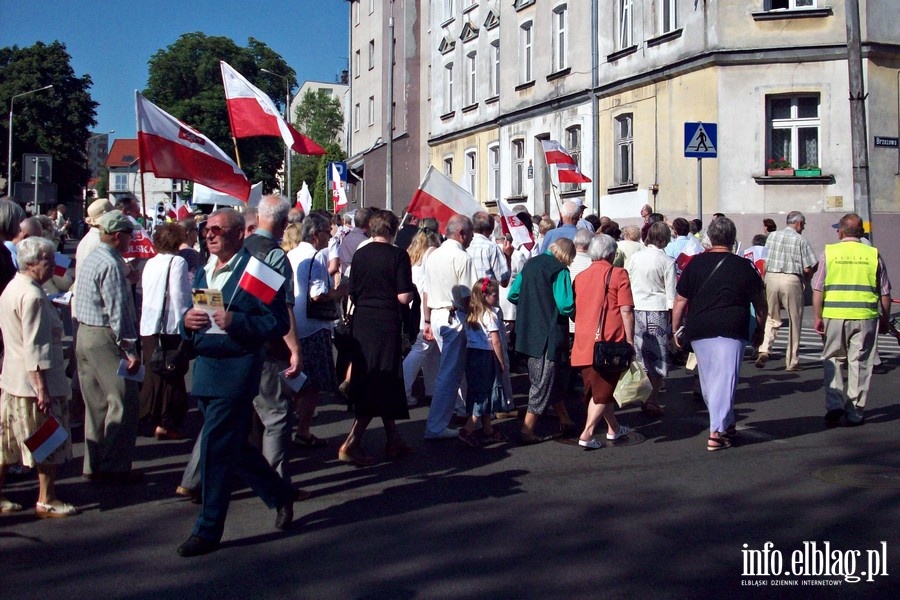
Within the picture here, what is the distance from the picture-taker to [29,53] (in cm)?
7488

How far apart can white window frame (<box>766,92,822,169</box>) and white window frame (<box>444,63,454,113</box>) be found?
1910 cm

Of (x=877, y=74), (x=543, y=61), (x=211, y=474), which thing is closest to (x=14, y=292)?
(x=211, y=474)

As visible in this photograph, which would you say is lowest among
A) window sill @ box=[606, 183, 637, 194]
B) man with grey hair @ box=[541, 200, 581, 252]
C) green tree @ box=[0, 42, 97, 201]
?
man with grey hair @ box=[541, 200, 581, 252]

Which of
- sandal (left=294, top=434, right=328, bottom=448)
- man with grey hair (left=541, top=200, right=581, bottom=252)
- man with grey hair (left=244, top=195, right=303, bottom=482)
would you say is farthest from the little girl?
man with grey hair (left=541, top=200, right=581, bottom=252)

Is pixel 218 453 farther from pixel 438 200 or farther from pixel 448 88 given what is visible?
pixel 448 88

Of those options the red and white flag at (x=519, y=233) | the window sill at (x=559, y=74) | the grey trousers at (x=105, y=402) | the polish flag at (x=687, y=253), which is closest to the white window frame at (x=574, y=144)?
the window sill at (x=559, y=74)

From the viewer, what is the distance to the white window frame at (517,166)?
3362 cm

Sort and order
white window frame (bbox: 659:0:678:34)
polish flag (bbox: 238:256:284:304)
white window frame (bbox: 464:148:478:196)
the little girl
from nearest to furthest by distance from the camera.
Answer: polish flag (bbox: 238:256:284:304)
the little girl
white window frame (bbox: 659:0:678:34)
white window frame (bbox: 464:148:478:196)

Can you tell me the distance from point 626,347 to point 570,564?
3.23 meters

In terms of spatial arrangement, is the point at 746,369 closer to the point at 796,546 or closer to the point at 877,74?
the point at 796,546

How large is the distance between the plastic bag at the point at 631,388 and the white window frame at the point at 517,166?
2491 cm

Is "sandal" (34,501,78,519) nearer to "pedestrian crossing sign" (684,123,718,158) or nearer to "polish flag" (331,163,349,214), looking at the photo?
"pedestrian crossing sign" (684,123,718,158)

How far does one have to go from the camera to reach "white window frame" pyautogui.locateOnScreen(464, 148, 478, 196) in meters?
37.6

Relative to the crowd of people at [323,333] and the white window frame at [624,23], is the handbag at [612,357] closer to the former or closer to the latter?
the crowd of people at [323,333]
